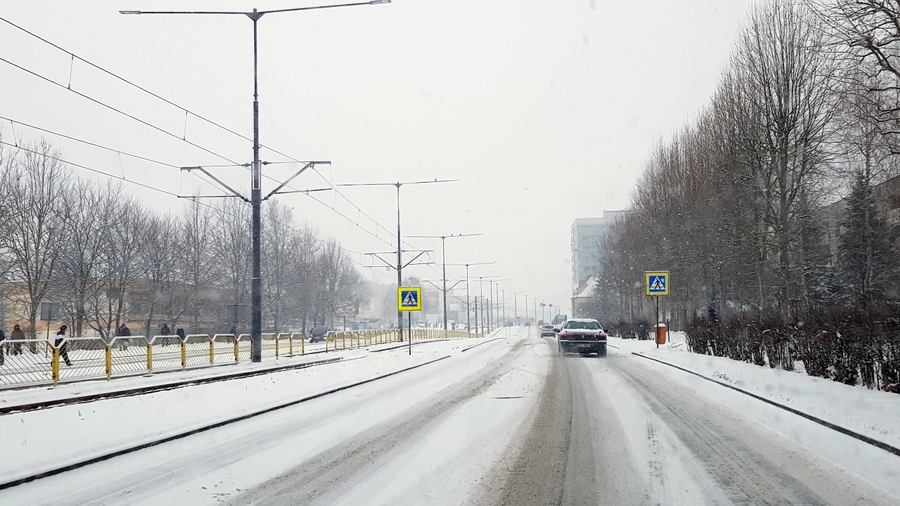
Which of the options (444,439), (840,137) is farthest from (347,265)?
(444,439)

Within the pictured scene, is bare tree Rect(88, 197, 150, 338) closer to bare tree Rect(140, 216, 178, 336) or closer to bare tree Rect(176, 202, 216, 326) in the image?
bare tree Rect(140, 216, 178, 336)

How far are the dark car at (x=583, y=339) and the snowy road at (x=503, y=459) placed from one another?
16454mm

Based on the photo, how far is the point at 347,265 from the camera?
9012 centimetres

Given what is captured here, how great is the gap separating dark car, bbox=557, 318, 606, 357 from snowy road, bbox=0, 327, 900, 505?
1645 cm

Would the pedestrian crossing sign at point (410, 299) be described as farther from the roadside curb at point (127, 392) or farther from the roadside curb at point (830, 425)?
the roadside curb at point (830, 425)

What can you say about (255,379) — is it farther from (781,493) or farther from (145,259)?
(145,259)

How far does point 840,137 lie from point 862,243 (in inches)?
673

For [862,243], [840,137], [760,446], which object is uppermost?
[840,137]

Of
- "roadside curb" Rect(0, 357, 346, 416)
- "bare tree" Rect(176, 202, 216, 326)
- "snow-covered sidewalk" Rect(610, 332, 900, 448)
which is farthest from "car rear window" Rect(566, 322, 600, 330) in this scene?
"bare tree" Rect(176, 202, 216, 326)

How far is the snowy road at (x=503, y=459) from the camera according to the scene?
6789 millimetres

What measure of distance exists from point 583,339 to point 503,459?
76.4 ft

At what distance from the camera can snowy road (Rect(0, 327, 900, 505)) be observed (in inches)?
267

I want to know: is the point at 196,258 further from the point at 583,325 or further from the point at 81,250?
the point at 583,325

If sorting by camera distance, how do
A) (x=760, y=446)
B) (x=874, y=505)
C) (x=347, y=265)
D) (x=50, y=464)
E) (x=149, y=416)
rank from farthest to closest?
(x=347, y=265), (x=149, y=416), (x=760, y=446), (x=50, y=464), (x=874, y=505)
